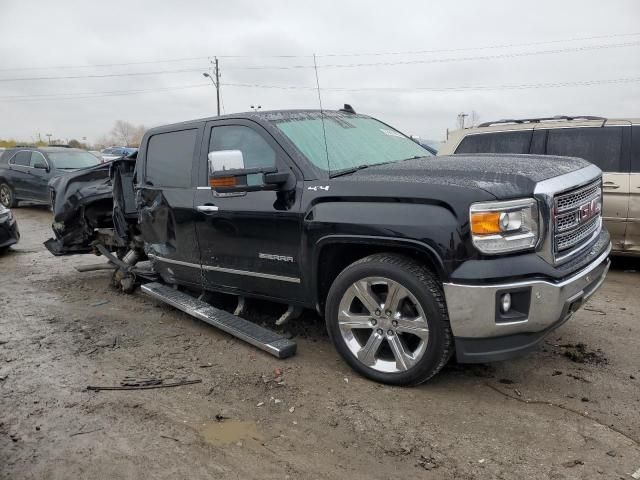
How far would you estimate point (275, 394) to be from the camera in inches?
138

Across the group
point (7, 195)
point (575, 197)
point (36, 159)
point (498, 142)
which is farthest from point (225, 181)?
point (7, 195)

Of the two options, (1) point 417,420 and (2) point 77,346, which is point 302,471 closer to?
(1) point 417,420

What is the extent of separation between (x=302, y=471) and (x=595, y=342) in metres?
2.73

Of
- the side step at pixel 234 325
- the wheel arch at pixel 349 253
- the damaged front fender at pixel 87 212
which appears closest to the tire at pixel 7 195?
the damaged front fender at pixel 87 212

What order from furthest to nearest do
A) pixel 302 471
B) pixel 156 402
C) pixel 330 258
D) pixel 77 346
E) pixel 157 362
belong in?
pixel 77 346 → pixel 157 362 → pixel 330 258 → pixel 156 402 → pixel 302 471

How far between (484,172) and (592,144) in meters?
3.86

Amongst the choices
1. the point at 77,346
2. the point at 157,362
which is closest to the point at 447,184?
the point at 157,362

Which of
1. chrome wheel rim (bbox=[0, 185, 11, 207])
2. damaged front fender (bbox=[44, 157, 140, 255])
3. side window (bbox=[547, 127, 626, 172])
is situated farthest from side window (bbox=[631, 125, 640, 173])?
chrome wheel rim (bbox=[0, 185, 11, 207])

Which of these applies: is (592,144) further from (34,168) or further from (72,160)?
(34,168)

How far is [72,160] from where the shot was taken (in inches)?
544

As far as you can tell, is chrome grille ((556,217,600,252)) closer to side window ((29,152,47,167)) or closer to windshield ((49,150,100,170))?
windshield ((49,150,100,170))

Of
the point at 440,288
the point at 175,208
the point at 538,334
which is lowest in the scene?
the point at 538,334

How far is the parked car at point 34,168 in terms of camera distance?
1338cm

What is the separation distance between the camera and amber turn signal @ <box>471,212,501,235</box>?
2973 millimetres
